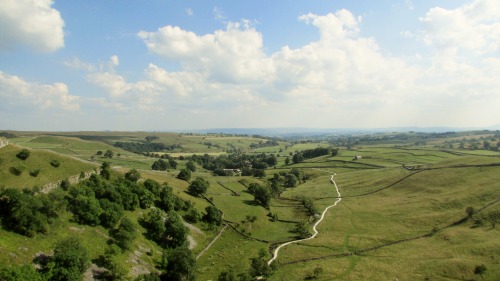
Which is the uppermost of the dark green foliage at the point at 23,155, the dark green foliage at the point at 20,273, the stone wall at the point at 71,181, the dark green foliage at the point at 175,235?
the dark green foliage at the point at 23,155

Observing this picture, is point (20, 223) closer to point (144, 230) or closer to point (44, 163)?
point (144, 230)

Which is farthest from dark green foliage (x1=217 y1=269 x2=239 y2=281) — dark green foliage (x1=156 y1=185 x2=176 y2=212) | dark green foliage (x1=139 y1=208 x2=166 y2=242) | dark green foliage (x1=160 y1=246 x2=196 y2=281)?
dark green foliage (x1=156 y1=185 x2=176 y2=212)

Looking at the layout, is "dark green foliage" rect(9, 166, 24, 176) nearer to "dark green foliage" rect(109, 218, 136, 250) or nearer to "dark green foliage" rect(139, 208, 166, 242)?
"dark green foliage" rect(109, 218, 136, 250)

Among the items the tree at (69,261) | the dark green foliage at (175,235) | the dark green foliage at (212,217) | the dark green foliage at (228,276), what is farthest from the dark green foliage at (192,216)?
the tree at (69,261)

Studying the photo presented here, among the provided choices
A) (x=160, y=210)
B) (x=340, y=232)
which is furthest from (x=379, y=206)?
(x=160, y=210)

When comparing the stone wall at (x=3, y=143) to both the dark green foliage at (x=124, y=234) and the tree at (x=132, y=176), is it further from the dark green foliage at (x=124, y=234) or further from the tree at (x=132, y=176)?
the dark green foliage at (x=124, y=234)
